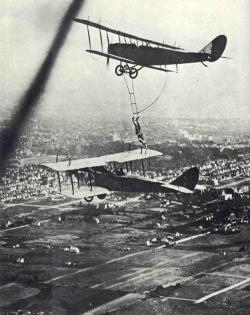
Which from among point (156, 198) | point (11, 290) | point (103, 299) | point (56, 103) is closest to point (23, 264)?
point (11, 290)

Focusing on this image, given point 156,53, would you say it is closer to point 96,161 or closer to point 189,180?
point 96,161

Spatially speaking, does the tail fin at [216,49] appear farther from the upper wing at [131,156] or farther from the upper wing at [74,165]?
the upper wing at [74,165]

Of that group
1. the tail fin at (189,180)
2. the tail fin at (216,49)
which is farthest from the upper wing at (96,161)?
the tail fin at (216,49)

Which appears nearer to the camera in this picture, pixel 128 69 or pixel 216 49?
pixel 216 49

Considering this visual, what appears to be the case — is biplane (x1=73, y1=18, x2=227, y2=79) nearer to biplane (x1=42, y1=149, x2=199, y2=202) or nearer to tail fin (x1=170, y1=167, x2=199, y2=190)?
biplane (x1=42, y1=149, x2=199, y2=202)

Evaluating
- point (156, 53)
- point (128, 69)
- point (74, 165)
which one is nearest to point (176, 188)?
point (74, 165)

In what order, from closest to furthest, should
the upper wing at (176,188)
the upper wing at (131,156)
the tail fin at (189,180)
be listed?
the upper wing at (131,156)
the upper wing at (176,188)
the tail fin at (189,180)

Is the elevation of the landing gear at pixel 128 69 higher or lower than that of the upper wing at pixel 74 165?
higher

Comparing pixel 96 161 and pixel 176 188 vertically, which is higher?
pixel 96 161

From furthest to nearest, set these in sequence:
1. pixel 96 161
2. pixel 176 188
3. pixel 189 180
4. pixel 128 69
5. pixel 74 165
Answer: pixel 189 180 → pixel 176 188 → pixel 96 161 → pixel 74 165 → pixel 128 69

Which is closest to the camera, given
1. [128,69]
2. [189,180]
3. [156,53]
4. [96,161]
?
[156,53]

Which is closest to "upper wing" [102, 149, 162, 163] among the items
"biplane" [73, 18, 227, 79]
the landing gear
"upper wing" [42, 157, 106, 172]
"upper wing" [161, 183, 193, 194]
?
"upper wing" [42, 157, 106, 172]
